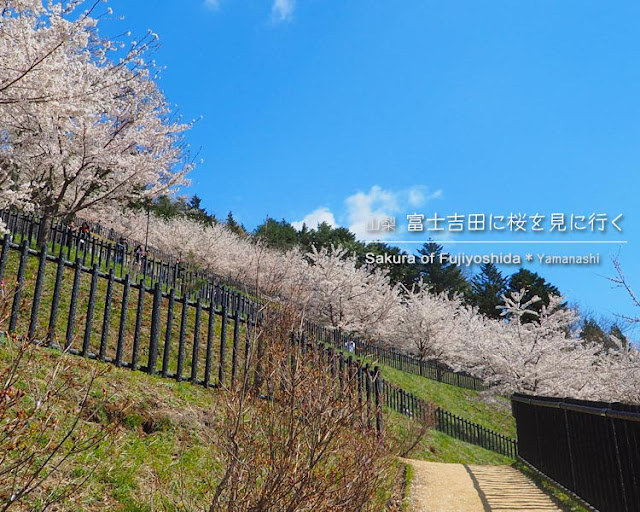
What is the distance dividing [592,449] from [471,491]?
80.2 inches

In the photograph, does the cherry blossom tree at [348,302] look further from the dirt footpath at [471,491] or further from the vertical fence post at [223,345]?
the vertical fence post at [223,345]

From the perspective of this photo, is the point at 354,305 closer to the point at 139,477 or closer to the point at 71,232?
the point at 71,232

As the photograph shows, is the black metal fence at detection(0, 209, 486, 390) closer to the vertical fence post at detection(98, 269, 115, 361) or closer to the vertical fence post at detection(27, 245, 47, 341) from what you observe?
the vertical fence post at detection(98, 269, 115, 361)

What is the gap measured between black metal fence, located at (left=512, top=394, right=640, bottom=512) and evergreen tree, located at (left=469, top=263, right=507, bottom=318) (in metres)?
44.5

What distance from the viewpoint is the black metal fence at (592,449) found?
490 centimetres

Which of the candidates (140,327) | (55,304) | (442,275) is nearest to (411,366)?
(140,327)

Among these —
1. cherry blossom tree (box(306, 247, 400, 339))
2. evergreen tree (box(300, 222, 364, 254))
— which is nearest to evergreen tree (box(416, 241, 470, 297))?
evergreen tree (box(300, 222, 364, 254))

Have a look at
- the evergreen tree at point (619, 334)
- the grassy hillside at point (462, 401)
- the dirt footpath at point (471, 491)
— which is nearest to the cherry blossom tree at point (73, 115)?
the dirt footpath at point (471, 491)

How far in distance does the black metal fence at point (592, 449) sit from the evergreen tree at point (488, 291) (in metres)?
44.5

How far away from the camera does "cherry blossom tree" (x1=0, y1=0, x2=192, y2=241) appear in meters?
9.09

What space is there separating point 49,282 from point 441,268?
176 feet

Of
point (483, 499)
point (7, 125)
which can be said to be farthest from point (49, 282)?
point (483, 499)

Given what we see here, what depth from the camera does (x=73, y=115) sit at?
1051 centimetres

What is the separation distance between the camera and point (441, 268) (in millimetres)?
60469
